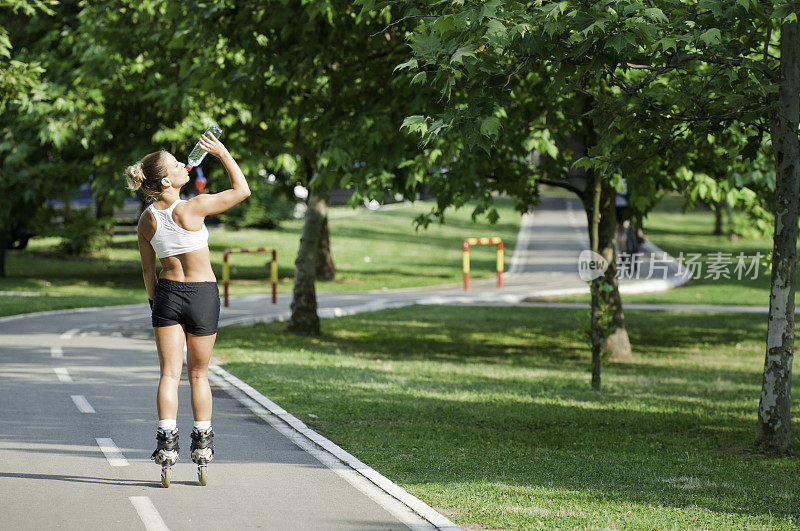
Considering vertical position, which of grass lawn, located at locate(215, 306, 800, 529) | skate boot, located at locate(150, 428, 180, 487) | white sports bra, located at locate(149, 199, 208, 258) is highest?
white sports bra, located at locate(149, 199, 208, 258)

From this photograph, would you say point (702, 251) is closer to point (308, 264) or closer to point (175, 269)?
point (308, 264)

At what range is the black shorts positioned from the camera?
6262 millimetres

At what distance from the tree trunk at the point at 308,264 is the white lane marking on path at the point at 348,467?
655 cm

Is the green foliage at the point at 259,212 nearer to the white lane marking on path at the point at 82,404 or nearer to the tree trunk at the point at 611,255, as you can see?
the tree trunk at the point at 611,255

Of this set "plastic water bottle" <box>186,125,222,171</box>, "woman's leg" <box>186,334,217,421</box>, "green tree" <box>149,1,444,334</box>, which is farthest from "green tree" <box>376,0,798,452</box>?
"green tree" <box>149,1,444,334</box>

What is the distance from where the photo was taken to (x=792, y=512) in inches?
250

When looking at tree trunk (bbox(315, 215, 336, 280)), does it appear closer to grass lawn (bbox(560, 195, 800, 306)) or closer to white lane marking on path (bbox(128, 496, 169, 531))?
grass lawn (bbox(560, 195, 800, 306))

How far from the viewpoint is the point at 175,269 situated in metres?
6.29

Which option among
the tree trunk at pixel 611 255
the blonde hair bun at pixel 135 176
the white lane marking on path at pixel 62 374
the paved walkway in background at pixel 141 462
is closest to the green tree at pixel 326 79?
the tree trunk at pixel 611 255

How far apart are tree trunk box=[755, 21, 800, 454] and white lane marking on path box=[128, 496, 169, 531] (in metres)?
5.16

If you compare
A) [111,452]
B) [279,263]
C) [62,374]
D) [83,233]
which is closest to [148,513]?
[111,452]

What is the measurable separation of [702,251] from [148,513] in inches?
1589

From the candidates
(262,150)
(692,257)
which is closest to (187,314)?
(262,150)

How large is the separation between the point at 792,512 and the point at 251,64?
9.92m
